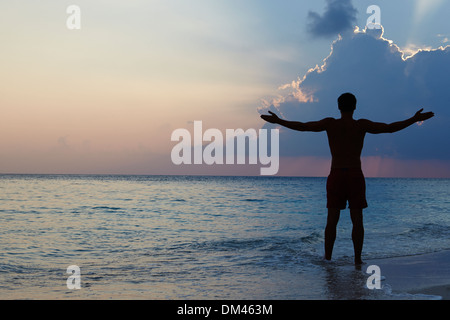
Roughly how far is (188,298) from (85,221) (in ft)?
36.2

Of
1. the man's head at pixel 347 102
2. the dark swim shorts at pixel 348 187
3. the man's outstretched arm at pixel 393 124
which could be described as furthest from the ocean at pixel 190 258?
the man's head at pixel 347 102

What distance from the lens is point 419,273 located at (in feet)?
20.5

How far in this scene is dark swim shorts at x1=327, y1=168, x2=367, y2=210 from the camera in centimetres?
614

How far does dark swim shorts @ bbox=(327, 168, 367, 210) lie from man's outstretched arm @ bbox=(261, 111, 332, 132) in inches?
26.9

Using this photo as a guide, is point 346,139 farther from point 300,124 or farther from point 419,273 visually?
point 419,273

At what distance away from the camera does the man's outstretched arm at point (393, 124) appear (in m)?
5.68

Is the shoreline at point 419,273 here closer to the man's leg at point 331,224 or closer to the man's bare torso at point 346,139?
the man's leg at point 331,224

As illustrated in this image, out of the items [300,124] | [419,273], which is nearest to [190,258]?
[300,124]

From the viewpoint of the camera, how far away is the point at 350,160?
20.2ft

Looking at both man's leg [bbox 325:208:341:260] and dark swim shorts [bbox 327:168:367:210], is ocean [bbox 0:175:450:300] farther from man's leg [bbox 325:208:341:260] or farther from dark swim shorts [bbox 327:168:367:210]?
dark swim shorts [bbox 327:168:367:210]

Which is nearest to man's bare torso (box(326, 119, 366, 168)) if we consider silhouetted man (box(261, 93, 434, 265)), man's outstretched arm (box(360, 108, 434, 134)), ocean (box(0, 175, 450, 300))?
silhouetted man (box(261, 93, 434, 265))
